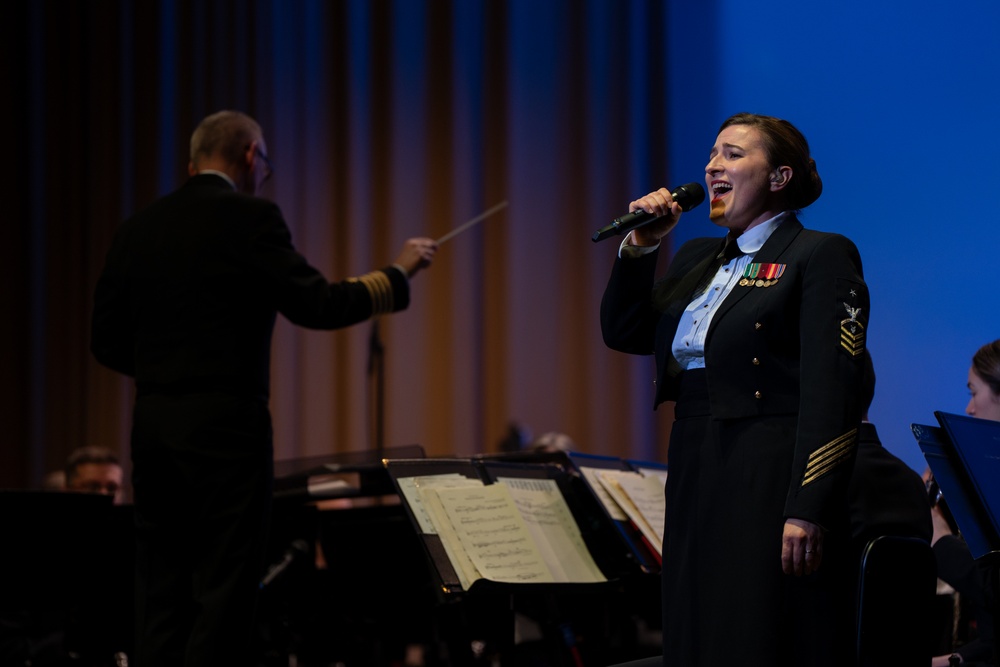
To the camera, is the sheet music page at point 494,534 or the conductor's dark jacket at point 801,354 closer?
the conductor's dark jacket at point 801,354

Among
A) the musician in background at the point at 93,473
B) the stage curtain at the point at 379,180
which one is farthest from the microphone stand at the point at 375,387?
the musician in background at the point at 93,473

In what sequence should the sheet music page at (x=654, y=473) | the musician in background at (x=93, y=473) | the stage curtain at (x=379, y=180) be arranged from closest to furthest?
the sheet music page at (x=654, y=473) → the musician in background at (x=93, y=473) → the stage curtain at (x=379, y=180)

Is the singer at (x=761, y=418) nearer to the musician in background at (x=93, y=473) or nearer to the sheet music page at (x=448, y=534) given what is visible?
the sheet music page at (x=448, y=534)

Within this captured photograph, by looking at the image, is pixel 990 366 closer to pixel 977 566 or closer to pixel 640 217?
pixel 977 566

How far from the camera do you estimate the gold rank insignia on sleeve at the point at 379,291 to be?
303 cm

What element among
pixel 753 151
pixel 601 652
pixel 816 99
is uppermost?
pixel 816 99

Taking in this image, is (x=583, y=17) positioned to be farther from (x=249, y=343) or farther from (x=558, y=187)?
(x=249, y=343)

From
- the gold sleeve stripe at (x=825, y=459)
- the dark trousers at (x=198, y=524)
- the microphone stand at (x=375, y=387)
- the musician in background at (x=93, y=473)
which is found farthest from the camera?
the microphone stand at (x=375, y=387)

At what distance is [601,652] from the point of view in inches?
139

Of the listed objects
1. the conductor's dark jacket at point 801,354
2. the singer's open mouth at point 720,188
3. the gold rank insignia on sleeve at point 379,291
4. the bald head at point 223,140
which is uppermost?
the bald head at point 223,140

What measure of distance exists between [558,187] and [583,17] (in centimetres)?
92

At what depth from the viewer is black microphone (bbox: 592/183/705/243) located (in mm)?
2143

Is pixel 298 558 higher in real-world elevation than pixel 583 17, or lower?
lower

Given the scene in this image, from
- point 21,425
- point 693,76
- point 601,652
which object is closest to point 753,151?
point 601,652
